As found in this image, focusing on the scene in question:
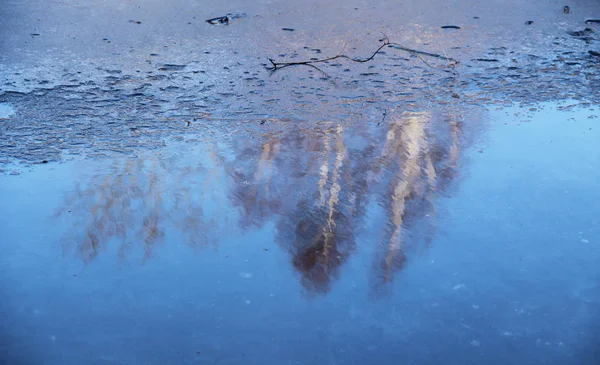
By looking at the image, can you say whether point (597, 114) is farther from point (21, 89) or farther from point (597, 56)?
point (21, 89)

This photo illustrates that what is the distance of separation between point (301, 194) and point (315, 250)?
16.3 inches

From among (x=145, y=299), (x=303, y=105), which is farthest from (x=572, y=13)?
(x=145, y=299)

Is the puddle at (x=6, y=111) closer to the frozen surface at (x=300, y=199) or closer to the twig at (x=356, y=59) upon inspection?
the frozen surface at (x=300, y=199)

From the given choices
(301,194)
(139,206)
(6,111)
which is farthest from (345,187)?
(6,111)

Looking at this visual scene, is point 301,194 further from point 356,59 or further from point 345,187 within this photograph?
point 356,59

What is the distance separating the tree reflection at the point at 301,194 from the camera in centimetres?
260

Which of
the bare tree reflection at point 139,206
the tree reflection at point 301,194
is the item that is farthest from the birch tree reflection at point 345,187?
the bare tree reflection at point 139,206

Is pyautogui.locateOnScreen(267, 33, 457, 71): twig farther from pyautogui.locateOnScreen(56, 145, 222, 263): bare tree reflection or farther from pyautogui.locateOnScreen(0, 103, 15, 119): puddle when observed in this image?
pyautogui.locateOnScreen(0, 103, 15, 119): puddle

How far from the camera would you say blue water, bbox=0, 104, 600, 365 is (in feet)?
6.92

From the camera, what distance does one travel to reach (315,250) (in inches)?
101

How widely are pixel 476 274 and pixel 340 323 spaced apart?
0.54m

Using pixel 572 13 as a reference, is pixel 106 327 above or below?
below

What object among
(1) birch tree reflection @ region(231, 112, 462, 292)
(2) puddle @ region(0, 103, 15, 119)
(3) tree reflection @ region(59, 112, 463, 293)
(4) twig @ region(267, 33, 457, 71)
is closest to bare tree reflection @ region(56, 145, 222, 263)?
(3) tree reflection @ region(59, 112, 463, 293)

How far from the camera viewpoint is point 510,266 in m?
2.43
